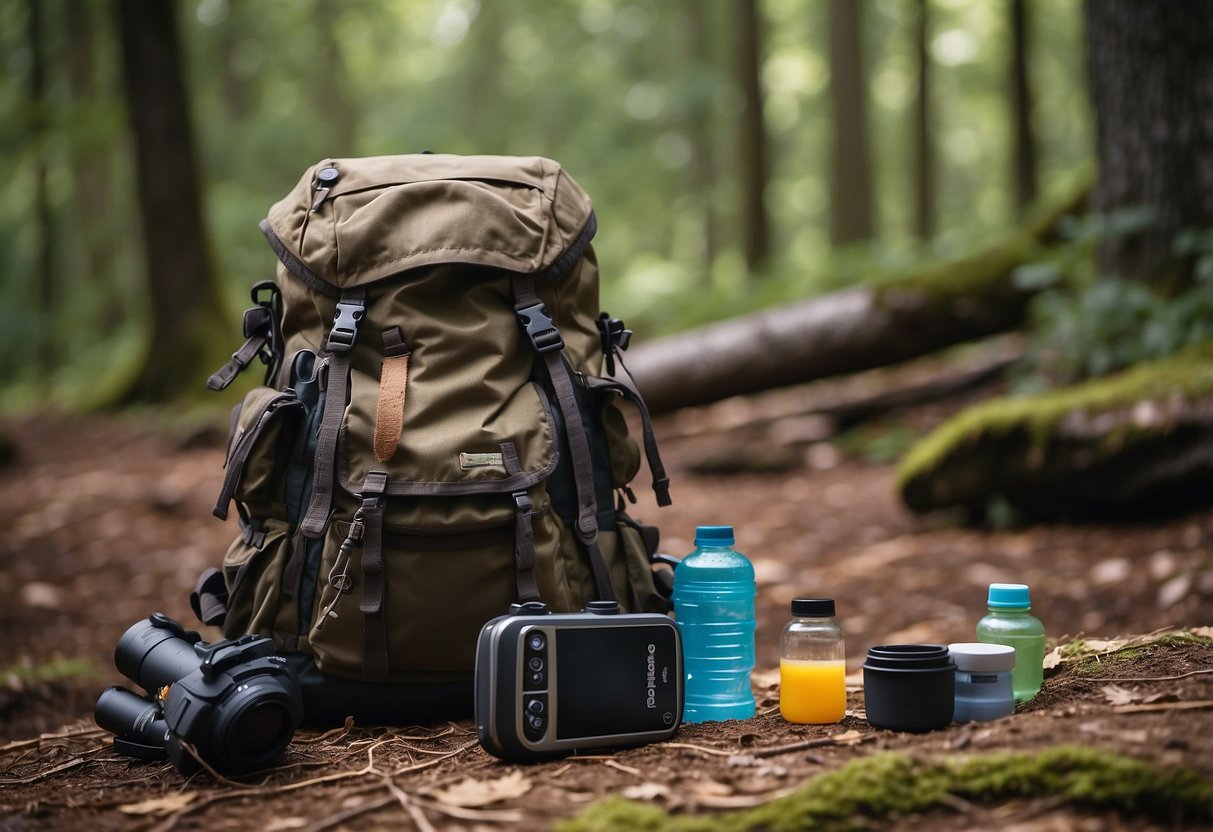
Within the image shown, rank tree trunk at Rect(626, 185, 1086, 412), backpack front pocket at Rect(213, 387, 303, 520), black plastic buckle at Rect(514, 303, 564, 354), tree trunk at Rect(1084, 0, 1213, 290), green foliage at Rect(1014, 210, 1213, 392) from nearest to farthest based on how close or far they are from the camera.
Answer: backpack front pocket at Rect(213, 387, 303, 520), black plastic buckle at Rect(514, 303, 564, 354), green foliage at Rect(1014, 210, 1213, 392), tree trunk at Rect(1084, 0, 1213, 290), tree trunk at Rect(626, 185, 1086, 412)

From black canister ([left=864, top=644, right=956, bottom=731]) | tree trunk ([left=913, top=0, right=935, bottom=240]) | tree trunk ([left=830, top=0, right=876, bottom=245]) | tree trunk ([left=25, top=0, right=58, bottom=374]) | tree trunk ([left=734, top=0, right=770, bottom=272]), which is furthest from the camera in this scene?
tree trunk ([left=25, top=0, right=58, bottom=374])

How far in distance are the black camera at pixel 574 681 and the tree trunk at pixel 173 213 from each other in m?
9.11

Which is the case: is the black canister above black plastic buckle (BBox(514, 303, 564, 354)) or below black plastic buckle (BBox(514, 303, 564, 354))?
below

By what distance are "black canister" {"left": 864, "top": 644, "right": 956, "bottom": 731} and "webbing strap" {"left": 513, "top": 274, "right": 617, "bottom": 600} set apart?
2.52ft

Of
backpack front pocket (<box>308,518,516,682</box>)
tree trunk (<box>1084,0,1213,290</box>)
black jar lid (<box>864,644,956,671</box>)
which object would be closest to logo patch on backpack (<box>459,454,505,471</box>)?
backpack front pocket (<box>308,518,516,682</box>)

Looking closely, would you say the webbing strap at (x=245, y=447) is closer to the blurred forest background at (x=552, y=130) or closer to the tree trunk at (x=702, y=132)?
the blurred forest background at (x=552, y=130)

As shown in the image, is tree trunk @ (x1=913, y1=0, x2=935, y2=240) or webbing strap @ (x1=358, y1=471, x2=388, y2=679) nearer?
webbing strap @ (x1=358, y1=471, x2=388, y2=679)

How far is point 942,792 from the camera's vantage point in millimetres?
1941

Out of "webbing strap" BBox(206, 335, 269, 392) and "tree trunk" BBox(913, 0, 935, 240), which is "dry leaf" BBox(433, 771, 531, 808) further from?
"tree trunk" BBox(913, 0, 935, 240)

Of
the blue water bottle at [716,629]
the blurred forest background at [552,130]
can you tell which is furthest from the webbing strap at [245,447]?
the blurred forest background at [552,130]

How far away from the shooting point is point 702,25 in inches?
816

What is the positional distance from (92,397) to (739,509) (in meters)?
8.39

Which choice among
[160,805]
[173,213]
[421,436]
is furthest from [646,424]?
[173,213]

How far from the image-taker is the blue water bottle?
2900mm
